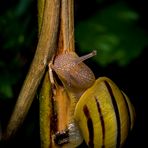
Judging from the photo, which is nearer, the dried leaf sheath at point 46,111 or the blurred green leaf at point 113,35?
the dried leaf sheath at point 46,111

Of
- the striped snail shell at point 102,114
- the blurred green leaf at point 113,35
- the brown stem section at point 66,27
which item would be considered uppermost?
the brown stem section at point 66,27

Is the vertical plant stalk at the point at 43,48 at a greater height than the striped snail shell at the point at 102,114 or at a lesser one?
greater

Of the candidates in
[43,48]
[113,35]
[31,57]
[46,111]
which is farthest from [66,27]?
[113,35]

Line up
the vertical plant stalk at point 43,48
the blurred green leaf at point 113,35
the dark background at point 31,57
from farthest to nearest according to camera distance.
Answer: the blurred green leaf at point 113,35 < the dark background at point 31,57 < the vertical plant stalk at point 43,48

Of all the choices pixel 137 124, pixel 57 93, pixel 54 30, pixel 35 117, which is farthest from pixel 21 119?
pixel 137 124

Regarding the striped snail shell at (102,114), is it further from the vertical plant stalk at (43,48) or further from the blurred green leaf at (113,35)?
the blurred green leaf at (113,35)

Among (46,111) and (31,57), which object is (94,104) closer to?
(46,111)

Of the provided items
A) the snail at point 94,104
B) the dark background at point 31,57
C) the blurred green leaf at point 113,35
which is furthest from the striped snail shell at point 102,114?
the blurred green leaf at point 113,35

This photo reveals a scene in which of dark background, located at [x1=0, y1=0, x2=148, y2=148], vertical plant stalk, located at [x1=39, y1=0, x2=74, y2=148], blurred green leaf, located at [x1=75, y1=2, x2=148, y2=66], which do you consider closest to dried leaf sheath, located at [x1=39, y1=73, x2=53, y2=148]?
vertical plant stalk, located at [x1=39, y1=0, x2=74, y2=148]
